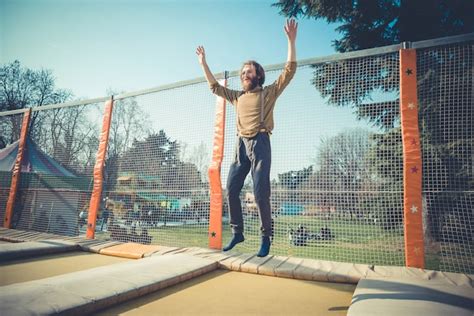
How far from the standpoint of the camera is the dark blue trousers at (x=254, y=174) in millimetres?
2184

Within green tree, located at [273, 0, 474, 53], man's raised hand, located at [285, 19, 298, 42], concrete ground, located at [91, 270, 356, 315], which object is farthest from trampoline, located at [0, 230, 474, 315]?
green tree, located at [273, 0, 474, 53]

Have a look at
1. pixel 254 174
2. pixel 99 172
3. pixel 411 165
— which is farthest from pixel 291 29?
pixel 99 172

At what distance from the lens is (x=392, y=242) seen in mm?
3648

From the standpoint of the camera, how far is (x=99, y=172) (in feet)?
15.9

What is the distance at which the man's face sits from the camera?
2.48 metres

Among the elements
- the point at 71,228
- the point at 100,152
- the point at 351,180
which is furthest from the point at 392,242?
the point at 71,228

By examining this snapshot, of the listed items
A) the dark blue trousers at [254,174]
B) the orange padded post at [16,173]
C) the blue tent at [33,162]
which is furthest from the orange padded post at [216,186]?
the orange padded post at [16,173]

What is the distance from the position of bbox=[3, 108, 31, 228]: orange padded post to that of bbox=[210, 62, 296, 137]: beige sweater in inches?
231

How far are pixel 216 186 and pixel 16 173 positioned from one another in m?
4.98

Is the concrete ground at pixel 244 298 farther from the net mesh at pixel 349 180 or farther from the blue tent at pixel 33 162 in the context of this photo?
the blue tent at pixel 33 162

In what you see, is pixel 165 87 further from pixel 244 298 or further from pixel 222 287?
pixel 244 298

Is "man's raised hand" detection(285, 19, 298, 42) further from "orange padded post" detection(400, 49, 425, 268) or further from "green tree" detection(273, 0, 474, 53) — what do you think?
"green tree" detection(273, 0, 474, 53)

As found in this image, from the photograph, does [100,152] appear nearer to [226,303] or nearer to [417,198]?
[226,303]

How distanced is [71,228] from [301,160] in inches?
198
